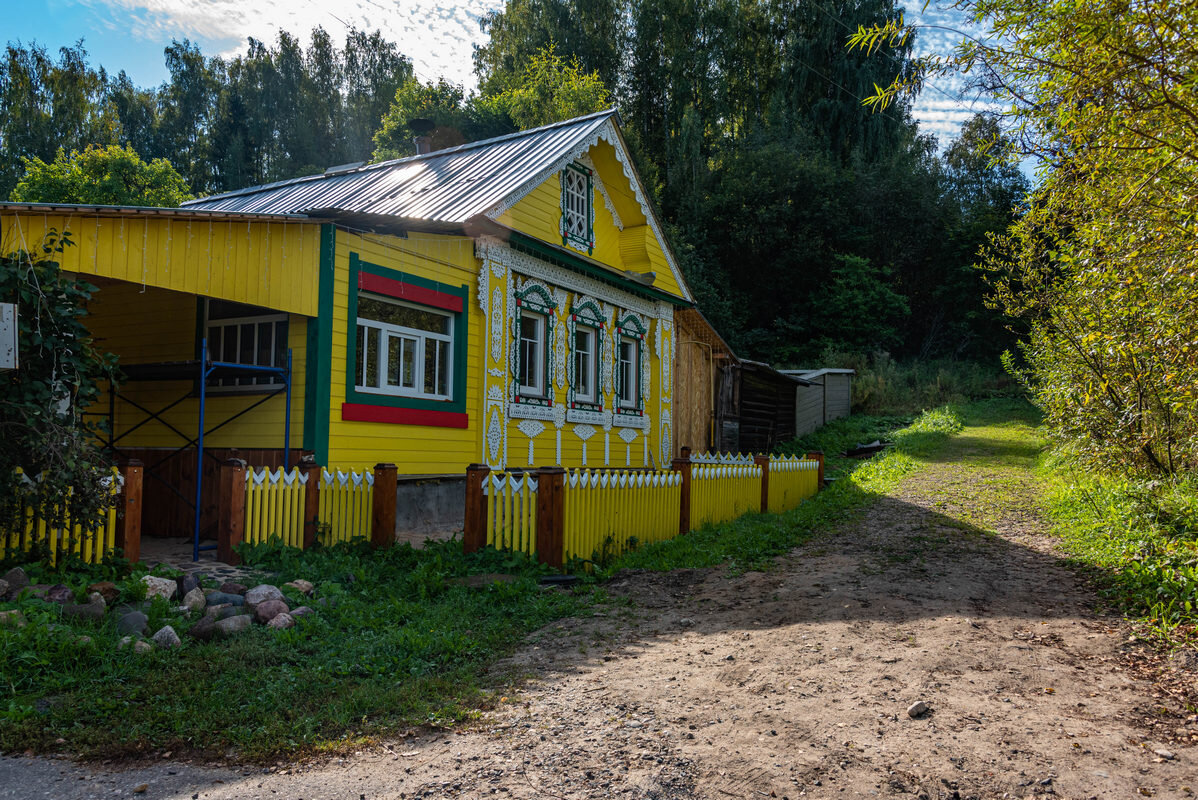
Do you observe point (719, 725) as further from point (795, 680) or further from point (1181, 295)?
point (1181, 295)

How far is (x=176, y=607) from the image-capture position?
5.82m

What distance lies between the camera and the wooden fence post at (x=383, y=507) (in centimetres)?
841

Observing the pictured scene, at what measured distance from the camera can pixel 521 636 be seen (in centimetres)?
602

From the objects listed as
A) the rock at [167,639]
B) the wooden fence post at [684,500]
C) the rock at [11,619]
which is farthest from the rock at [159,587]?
the wooden fence post at [684,500]

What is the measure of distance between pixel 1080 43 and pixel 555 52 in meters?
34.4

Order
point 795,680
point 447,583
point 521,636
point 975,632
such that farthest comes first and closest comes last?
1. point 447,583
2. point 521,636
3. point 975,632
4. point 795,680

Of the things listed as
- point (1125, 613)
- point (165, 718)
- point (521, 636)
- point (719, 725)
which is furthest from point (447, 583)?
point (1125, 613)

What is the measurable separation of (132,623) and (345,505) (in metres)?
3.35

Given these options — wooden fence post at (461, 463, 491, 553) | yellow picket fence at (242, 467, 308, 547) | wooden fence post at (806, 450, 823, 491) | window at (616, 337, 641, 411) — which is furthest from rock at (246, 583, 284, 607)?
wooden fence post at (806, 450, 823, 491)

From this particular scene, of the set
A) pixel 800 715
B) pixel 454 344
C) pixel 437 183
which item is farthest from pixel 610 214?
pixel 800 715

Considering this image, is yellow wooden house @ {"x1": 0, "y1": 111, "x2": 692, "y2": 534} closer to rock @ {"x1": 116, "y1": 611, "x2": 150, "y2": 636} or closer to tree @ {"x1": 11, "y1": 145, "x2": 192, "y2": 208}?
rock @ {"x1": 116, "y1": 611, "x2": 150, "y2": 636}

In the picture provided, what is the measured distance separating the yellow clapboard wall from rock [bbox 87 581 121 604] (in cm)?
352

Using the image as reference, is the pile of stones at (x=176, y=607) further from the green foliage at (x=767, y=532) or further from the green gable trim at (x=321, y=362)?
the green foliage at (x=767, y=532)

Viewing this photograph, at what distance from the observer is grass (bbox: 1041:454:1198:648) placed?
5891 mm
